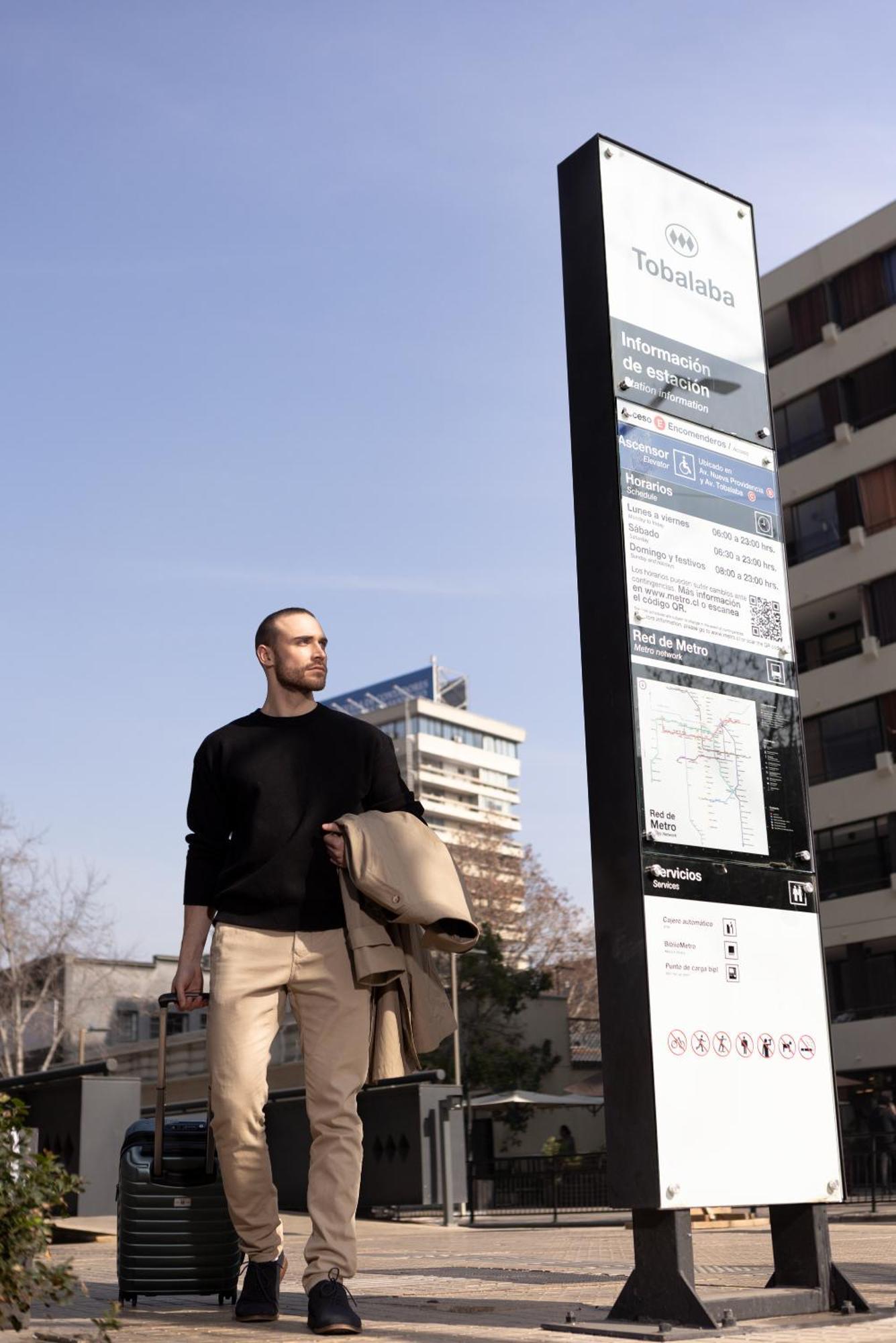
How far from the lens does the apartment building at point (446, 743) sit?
12231 centimetres

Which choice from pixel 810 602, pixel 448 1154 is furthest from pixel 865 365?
pixel 448 1154

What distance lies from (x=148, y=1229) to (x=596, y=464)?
3.03m

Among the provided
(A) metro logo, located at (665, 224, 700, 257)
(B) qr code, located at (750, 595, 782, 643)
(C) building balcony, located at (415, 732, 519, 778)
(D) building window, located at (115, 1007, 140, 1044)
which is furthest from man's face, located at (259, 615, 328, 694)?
(C) building balcony, located at (415, 732, 519, 778)

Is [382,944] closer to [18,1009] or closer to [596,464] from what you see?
[596,464]

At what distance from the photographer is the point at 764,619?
5.54 metres

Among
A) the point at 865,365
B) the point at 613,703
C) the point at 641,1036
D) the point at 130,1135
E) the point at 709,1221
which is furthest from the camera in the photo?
the point at 865,365

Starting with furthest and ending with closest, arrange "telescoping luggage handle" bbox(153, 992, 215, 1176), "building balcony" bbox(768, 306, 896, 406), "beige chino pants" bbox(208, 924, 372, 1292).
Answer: "building balcony" bbox(768, 306, 896, 406) < "telescoping luggage handle" bbox(153, 992, 215, 1176) < "beige chino pants" bbox(208, 924, 372, 1292)

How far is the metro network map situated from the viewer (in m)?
4.93

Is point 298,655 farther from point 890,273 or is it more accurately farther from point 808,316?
point 808,316

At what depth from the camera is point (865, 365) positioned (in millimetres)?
40188

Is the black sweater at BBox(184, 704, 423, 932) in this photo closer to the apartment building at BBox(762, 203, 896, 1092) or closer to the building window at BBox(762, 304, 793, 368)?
the apartment building at BBox(762, 203, 896, 1092)

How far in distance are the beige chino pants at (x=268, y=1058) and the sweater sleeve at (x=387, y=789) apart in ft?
1.48

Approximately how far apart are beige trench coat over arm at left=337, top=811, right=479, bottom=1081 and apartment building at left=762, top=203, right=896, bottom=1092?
112 feet

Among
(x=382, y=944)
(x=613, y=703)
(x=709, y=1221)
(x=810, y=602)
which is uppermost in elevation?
(x=810, y=602)
